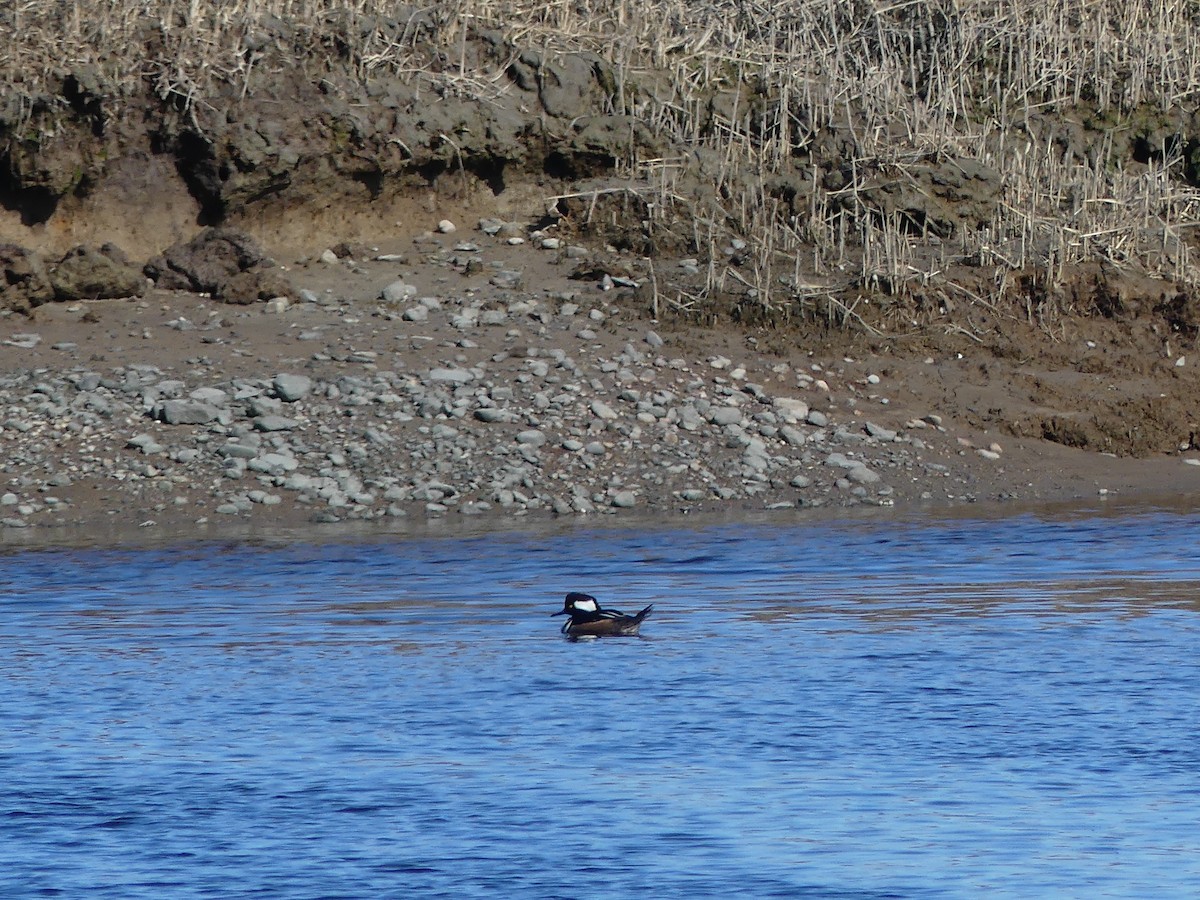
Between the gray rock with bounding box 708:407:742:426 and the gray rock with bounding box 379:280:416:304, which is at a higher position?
the gray rock with bounding box 379:280:416:304

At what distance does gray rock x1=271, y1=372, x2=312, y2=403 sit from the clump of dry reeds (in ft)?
10.4

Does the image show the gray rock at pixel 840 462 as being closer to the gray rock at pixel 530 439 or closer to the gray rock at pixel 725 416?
the gray rock at pixel 725 416

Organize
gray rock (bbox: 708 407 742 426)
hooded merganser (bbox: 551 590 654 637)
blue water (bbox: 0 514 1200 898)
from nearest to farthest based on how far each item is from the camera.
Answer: blue water (bbox: 0 514 1200 898), hooded merganser (bbox: 551 590 654 637), gray rock (bbox: 708 407 742 426)

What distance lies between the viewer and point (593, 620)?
934 centimetres

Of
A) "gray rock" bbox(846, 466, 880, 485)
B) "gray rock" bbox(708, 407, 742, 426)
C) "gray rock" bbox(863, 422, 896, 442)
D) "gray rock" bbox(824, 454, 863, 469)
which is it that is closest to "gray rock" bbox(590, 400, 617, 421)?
"gray rock" bbox(708, 407, 742, 426)

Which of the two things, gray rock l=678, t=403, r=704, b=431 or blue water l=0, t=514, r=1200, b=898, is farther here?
gray rock l=678, t=403, r=704, b=431

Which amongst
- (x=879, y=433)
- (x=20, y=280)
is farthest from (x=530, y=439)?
(x=20, y=280)

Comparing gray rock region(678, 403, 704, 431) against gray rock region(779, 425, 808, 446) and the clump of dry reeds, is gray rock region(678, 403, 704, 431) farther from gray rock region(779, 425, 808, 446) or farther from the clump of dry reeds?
the clump of dry reeds

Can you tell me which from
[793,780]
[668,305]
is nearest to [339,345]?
[668,305]

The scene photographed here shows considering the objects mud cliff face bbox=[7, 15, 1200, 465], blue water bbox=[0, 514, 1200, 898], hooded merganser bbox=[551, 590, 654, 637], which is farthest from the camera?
mud cliff face bbox=[7, 15, 1200, 465]

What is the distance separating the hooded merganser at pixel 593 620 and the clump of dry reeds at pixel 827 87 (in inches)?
253

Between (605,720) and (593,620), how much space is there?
1.43 m

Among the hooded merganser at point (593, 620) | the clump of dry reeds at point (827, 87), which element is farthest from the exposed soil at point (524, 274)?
the hooded merganser at point (593, 620)

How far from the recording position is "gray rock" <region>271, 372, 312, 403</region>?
1358cm
